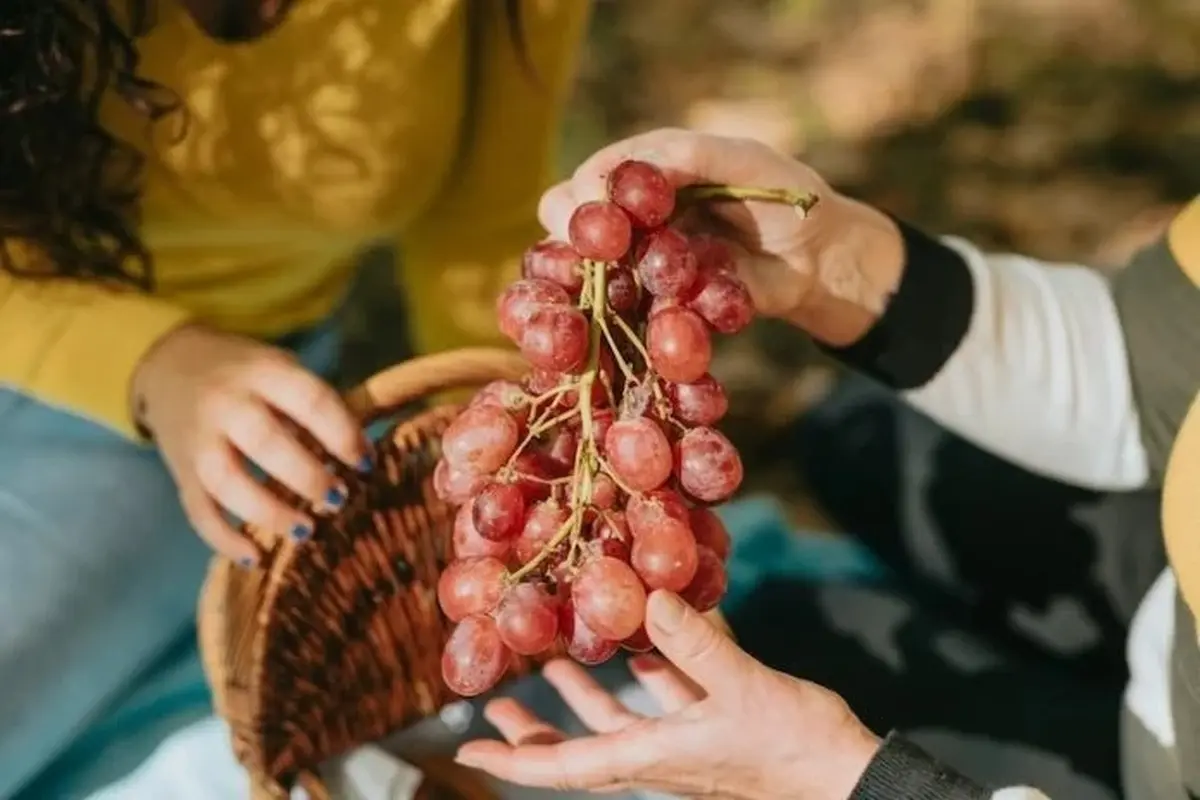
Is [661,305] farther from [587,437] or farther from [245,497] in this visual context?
[245,497]

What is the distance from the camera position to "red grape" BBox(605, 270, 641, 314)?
0.62 meters

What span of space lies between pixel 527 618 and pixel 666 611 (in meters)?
0.06

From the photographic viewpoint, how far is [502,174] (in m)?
1.02

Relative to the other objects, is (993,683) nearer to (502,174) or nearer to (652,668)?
(652,668)

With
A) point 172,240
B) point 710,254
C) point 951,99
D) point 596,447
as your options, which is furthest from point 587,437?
point 951,99

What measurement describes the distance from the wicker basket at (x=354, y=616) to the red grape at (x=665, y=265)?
0.18 metres

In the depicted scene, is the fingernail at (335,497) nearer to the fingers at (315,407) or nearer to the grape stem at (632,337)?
the fingers at (315,407)

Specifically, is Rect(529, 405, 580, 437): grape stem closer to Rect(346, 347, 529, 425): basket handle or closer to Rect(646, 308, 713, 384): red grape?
Rect(646, 308, 713, 384): red grape

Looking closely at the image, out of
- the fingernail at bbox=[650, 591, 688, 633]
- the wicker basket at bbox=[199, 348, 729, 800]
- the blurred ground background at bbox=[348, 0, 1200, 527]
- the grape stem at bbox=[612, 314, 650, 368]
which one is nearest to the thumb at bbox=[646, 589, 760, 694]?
the fingernail at bbox=[650, 591, 688, 633]

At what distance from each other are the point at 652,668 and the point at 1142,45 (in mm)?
1275

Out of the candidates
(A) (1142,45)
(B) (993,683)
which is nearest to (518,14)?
(B) (993,683)

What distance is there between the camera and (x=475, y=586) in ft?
2.05

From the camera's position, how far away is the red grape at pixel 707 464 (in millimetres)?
600

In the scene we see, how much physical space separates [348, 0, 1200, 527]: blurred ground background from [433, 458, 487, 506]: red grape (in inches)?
35.4
